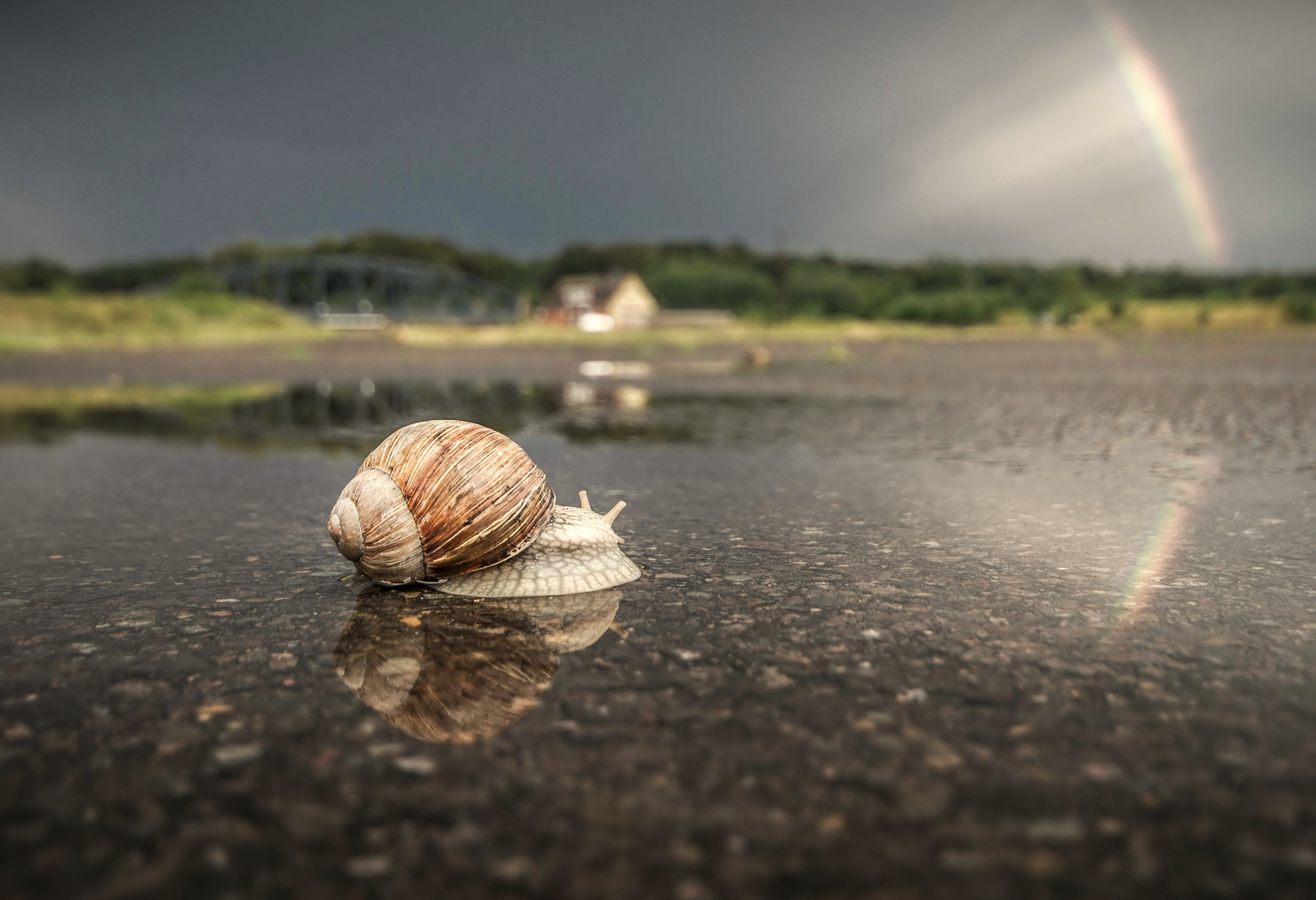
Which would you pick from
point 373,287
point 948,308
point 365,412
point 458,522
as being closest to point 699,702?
point 458,522

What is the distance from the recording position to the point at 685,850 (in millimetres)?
1889

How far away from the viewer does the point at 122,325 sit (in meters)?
32.7

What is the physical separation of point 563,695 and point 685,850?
0.89 m

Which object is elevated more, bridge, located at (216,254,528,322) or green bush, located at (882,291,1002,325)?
bridge, located at (216,254,528,322)

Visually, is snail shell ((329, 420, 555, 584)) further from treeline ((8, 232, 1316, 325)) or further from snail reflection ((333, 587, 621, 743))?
treeline ((8, 232, 1316, 325))

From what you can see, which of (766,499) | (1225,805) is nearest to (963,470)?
(766,499)

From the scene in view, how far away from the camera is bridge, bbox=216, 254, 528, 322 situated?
68.6m

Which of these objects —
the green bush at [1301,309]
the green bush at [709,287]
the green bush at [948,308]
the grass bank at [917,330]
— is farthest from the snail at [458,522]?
the green bush at [709,287]

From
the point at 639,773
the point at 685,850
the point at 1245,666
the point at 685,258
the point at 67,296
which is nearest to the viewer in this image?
the point at 685,850

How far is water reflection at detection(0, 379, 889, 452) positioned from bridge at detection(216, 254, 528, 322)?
4922 centimetres

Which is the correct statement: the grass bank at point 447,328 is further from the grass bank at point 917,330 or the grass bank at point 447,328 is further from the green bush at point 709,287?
the green bush at point 709,287

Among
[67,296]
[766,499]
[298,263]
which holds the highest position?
[298,263]

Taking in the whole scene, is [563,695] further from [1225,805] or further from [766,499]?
[766,499]

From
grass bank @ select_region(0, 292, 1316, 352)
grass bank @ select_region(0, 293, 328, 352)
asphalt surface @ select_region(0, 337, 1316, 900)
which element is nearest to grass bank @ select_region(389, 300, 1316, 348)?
grass bank @ select_region(0, 292, 1316, 352)
